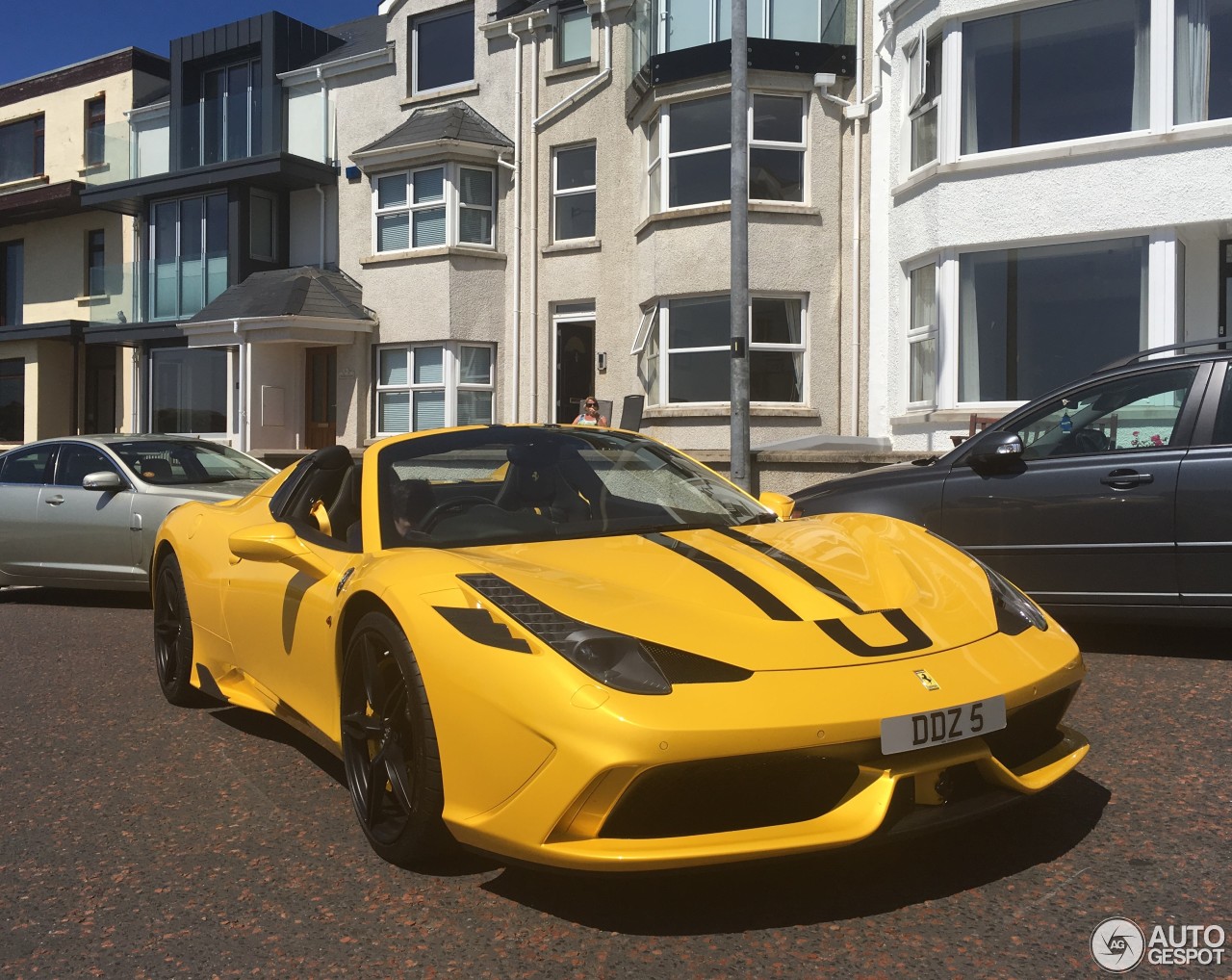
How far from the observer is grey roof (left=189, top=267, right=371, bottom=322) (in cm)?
2153

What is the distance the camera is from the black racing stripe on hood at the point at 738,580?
10.2 ft

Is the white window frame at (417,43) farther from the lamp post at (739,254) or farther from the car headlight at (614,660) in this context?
the car headlight at (614,660)

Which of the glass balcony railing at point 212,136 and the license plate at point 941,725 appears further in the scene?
the glass balcony railing at point 212,136

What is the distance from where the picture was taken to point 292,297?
71.2ft

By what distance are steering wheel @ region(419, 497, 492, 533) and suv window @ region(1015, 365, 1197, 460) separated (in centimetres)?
351

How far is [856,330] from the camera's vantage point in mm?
17094

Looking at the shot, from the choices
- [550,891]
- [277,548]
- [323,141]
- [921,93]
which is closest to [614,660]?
[550,891]

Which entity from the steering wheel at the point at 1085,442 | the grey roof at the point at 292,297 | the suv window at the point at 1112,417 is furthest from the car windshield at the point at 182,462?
the grey roof at the point at 292,297

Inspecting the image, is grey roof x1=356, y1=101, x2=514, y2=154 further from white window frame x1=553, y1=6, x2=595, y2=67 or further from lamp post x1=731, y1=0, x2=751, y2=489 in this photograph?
lamp post x1=731, y1=0, x2=751, y2=489

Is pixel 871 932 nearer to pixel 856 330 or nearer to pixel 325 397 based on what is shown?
pixel 856 330

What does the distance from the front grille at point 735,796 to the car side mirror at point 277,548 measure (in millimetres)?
1706

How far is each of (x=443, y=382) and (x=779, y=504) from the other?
56.3 feet

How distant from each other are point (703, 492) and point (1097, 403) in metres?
2.93

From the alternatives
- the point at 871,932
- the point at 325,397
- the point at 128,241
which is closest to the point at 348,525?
the point at 871,932
